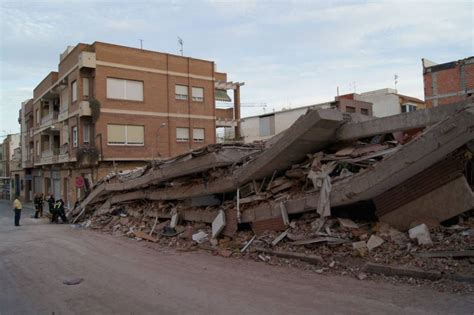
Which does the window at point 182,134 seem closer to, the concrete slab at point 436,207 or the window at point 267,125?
the window at point 267,125

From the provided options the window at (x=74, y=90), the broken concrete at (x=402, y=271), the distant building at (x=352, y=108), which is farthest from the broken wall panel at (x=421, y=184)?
the window at (x=74, y=90)

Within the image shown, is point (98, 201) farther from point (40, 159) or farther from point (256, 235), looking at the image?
point (40, 159)

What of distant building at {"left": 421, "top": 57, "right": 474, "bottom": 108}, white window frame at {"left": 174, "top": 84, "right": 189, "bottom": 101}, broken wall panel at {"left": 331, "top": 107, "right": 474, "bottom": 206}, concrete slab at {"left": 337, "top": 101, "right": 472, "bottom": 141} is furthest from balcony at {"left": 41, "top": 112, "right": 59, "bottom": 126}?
broken wall panel at {"left": 331, "top": 107, "right": 474, "bottom": 206}

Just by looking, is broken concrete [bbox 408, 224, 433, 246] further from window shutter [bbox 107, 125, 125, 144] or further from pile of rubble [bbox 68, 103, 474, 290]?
window shutter [bbox 107, 125, 125, 144]

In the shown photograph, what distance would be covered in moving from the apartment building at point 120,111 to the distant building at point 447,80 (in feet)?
55.0

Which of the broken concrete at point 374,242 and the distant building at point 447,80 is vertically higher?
the distant building at point 447,80

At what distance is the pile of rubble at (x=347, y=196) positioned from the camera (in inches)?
274

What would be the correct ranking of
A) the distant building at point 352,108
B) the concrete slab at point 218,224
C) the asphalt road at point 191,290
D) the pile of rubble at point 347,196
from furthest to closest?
the distant building at point 352,108 < the concrete slab at point 218,224 < the pile of rubble at point 347,196 < the asphalt road at point 191,290

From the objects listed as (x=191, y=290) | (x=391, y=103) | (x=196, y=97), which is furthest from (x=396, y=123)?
(x=391, y=103)

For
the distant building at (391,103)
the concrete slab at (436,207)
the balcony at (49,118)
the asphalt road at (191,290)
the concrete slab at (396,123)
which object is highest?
the distant building at (391,103)

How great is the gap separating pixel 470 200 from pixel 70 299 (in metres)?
7.20

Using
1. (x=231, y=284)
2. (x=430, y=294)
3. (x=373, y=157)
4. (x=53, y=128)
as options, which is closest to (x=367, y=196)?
(x=373, y=157)

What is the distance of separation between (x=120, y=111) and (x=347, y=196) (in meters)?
23.3

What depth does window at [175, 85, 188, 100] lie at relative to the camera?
1256 inches
